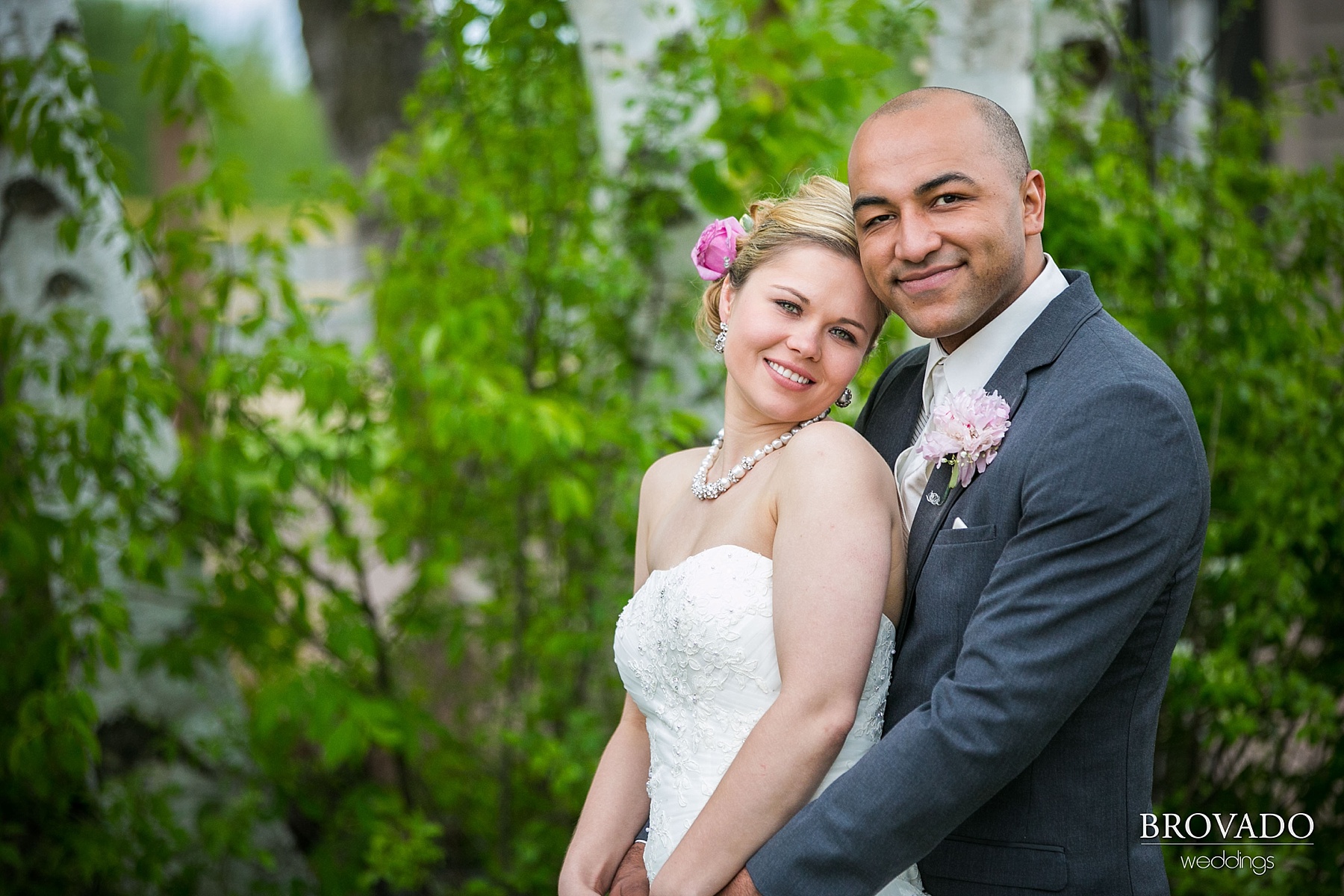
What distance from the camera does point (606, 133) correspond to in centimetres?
379

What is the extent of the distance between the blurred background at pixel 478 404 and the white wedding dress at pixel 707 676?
Answer: 3.92 feet

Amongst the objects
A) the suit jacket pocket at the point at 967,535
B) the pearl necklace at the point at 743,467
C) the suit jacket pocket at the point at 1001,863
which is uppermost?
the pearl necklace at the point at 743,467

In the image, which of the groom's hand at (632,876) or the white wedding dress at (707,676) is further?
the groom's hand at (632,876)

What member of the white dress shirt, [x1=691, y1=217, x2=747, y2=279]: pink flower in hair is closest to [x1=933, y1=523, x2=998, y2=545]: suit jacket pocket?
the white dress shirt

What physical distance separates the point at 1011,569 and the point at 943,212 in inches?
25.9

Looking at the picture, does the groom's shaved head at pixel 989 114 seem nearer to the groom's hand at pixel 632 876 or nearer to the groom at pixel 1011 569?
the groom at pixel 1011 569

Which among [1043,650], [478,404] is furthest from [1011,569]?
[478,404]

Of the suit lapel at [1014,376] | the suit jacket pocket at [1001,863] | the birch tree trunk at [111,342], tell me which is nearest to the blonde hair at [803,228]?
the suit lapel at [1014,376]

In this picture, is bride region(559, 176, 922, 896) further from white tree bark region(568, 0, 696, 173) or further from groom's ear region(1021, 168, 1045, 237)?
white tree bark region(568, 0, 696, 173)

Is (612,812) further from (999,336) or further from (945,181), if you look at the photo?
(945,181)

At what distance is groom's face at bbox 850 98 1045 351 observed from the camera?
73.2 inches

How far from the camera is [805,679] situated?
1.79 meters

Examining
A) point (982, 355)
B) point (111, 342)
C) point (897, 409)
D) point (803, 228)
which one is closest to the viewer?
point (982, 355)

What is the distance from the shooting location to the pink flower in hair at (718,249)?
2.28 metres
